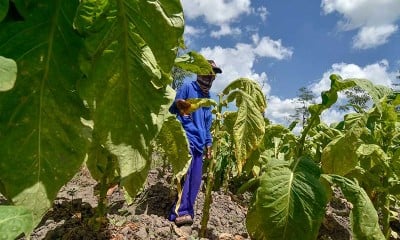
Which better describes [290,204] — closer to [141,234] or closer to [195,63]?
[195,63]

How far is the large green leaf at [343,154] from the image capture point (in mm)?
2564

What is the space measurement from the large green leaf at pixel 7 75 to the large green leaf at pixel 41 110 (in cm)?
28

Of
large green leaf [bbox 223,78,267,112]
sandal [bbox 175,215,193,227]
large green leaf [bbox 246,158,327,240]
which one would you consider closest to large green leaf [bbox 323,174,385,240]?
large green leaf [bbox 246,158,327,240]

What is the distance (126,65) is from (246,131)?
138 centimetres

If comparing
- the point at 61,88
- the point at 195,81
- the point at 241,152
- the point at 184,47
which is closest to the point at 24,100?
the point at 61,88

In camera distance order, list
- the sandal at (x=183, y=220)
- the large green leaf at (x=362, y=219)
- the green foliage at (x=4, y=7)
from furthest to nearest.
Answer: the sandal at (x=183, y=220) < the large green leaf at (x=362, y=219) < the green foliage at (x=4, y=7)

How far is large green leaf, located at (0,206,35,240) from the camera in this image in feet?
2.39

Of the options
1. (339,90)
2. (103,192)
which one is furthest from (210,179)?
(339,90)

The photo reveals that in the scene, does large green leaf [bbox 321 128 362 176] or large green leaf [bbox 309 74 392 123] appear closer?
large green leaf [bbox 309 74 392 123]

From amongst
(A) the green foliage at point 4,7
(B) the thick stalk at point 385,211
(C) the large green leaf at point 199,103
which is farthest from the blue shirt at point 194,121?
(A) the green foliage at point 4,7

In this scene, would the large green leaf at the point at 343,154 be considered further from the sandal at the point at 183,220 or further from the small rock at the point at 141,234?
the sandal at the point at 183,220

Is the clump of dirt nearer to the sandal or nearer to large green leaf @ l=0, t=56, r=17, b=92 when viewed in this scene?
the sandal

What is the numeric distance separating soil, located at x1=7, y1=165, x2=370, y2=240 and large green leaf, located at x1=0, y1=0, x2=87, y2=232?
164 cm

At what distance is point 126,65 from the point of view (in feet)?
3.35
